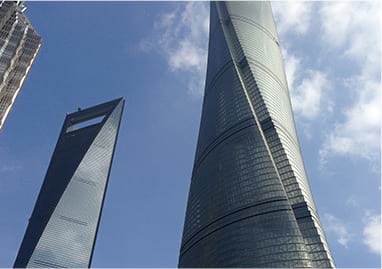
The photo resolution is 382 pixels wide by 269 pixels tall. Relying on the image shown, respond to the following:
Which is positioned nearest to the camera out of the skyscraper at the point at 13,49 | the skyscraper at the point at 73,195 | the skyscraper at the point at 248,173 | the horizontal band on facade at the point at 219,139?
the skyscraper at the point at 248,173

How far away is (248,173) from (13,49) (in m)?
57.8

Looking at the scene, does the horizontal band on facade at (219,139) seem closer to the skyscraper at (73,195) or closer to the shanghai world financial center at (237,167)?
the shanghai world financial center at (237,167)

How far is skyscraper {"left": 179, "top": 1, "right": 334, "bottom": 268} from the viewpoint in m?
82.4

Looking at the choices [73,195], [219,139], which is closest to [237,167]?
[219,139]

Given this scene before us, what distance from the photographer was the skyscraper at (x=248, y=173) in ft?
270

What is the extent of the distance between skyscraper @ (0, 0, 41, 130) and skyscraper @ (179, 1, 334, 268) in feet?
157

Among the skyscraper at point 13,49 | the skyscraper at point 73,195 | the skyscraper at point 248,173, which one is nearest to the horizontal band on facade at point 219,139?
the skyscraper at point 248,173

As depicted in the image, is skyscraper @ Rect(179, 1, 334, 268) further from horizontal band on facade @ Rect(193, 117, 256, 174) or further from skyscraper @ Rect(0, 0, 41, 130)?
skyscraper @ Rect(0, 0, 41, 130)

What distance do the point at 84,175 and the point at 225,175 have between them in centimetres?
8546

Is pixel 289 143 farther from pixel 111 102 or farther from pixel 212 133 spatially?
pixel 111 102

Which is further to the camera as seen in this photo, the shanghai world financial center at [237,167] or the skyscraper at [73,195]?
the skyscraper at [73,195]

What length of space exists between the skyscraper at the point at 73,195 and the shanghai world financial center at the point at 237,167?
1.84ft

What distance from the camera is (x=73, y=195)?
15975 cm

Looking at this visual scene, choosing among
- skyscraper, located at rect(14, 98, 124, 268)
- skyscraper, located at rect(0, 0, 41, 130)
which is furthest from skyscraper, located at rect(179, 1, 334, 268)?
skyscraper, located at rect(14, 98, 124, 268)
